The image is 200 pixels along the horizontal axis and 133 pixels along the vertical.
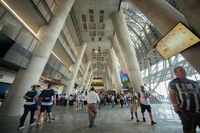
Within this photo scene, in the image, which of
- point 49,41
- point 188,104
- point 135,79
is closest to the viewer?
point 188,104

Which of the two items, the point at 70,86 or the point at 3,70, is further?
the point at 70,86

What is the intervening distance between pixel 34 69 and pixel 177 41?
31.5 ft

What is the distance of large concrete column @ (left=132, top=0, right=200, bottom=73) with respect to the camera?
5.31 meters

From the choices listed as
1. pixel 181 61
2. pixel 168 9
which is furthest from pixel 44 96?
pixel 181 61

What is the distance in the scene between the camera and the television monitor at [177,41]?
5500mm

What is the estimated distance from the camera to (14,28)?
32.4 feet

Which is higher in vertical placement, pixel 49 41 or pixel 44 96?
pixel 49 41

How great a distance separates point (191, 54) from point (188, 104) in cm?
384

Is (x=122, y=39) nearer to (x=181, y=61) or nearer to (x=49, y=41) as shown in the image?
(x=181, y=61)

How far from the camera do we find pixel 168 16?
7.04 metres

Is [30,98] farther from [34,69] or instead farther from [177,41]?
[177,41]

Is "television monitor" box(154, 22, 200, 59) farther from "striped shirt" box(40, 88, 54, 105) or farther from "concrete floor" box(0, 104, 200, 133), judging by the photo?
"striped shirt" box(40, 88, 54, 105)

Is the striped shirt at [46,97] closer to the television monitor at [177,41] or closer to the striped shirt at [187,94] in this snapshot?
the striped shirt at [187,94]

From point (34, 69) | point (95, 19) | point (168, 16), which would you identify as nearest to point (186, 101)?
point (168, 16)
